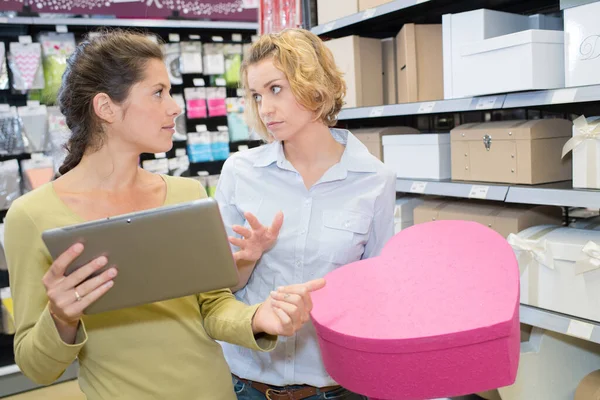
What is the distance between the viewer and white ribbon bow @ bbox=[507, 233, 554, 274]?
2.30m

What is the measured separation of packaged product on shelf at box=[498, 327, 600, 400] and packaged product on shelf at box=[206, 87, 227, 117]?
2827 millimetres

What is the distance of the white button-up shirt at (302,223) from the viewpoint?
152 cm

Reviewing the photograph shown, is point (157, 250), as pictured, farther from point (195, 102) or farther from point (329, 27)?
point (195, 102)

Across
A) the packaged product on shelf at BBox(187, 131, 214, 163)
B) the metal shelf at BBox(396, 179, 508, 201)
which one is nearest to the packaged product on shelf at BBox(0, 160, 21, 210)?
the packaged product on shelf at BBox(187, 131, 214, 163)

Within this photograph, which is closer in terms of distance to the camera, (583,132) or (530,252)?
(583,132)

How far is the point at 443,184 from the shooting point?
2768 mm

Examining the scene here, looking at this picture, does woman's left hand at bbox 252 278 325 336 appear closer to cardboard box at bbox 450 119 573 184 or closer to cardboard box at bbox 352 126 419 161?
cardboard box at bbox 450 119 573 184

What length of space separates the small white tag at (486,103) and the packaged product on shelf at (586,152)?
0.34 m

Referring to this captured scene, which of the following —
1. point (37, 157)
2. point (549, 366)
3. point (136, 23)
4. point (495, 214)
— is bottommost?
point (549, 366)

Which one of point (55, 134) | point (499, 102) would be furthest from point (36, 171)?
point (499, 102)

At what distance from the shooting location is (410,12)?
2984 millimetres

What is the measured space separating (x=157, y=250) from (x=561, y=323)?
71.5 inches

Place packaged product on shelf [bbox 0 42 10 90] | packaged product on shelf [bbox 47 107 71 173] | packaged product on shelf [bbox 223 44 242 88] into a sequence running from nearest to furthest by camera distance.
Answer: packaged product on shelf [bbox 0 42 10 90], packaged product on shelf [bbox 47 107 71 173], packaged product on shelf [bbox 223 44 242 88]

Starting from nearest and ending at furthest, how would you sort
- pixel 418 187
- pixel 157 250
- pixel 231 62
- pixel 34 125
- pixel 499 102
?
pixel 157 250
pixel 499 102
pixel 418 187
pixel 34 125
pixel 231 62
